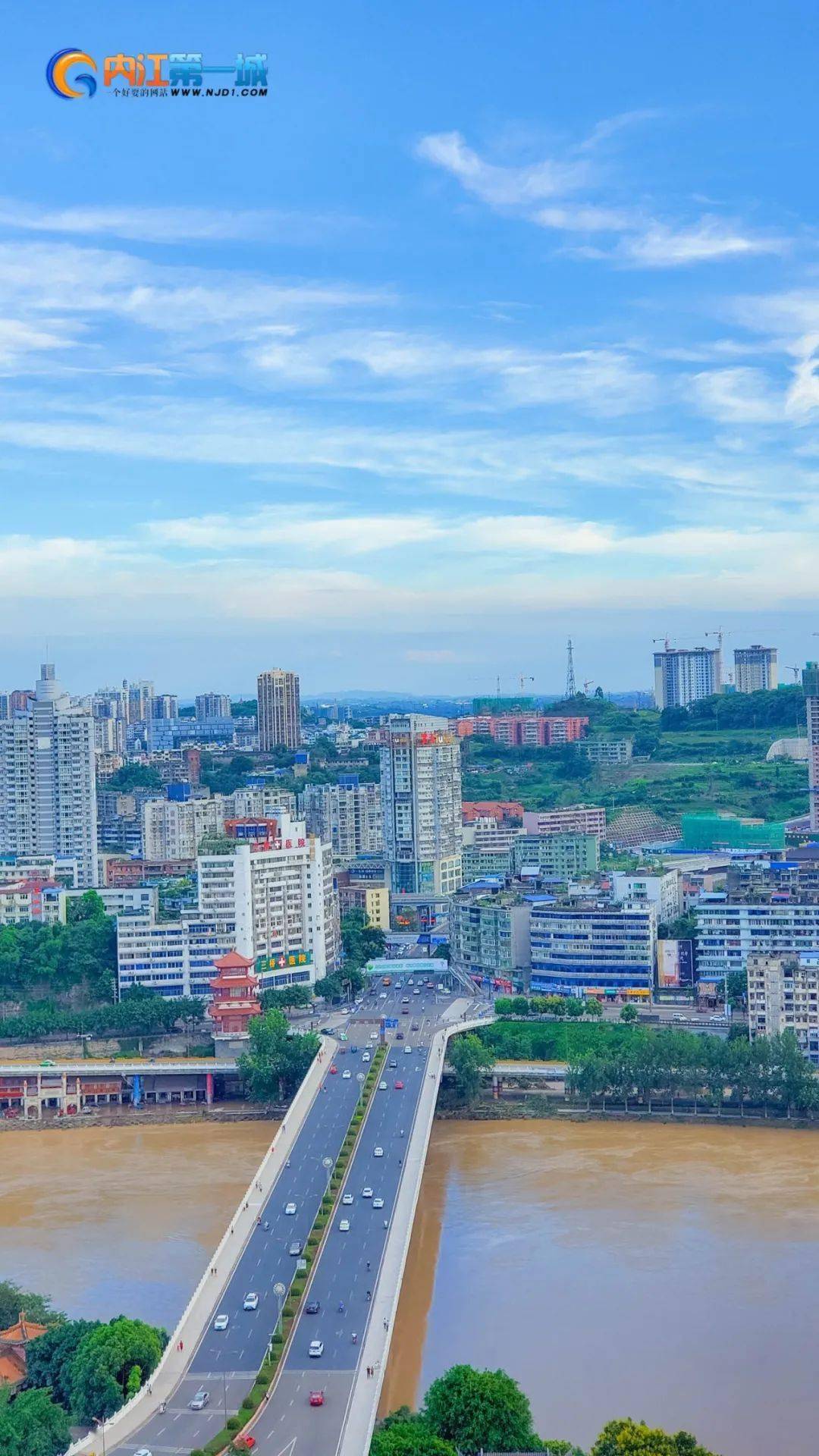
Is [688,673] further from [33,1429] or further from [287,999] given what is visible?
[33,1429]

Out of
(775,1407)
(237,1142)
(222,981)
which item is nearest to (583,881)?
(222,981)

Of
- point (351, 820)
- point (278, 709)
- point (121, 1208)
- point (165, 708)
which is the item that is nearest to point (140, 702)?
point (165, 708)

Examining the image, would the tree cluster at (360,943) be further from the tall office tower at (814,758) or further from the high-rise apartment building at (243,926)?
the tall office tower at (814,758)

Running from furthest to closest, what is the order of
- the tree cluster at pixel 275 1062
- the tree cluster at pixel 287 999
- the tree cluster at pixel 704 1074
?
the tree cluster at pixel 287 999, the tree cluster at pixel 275 1062, the tree cluster at pixel 704 1074

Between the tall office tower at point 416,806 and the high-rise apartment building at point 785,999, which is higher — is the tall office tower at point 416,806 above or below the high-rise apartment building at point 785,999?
above

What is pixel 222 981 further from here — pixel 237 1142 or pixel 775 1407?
pixel 775 1407

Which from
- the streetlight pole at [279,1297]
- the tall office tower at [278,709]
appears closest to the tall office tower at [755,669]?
the tall office tower at [278,709]
